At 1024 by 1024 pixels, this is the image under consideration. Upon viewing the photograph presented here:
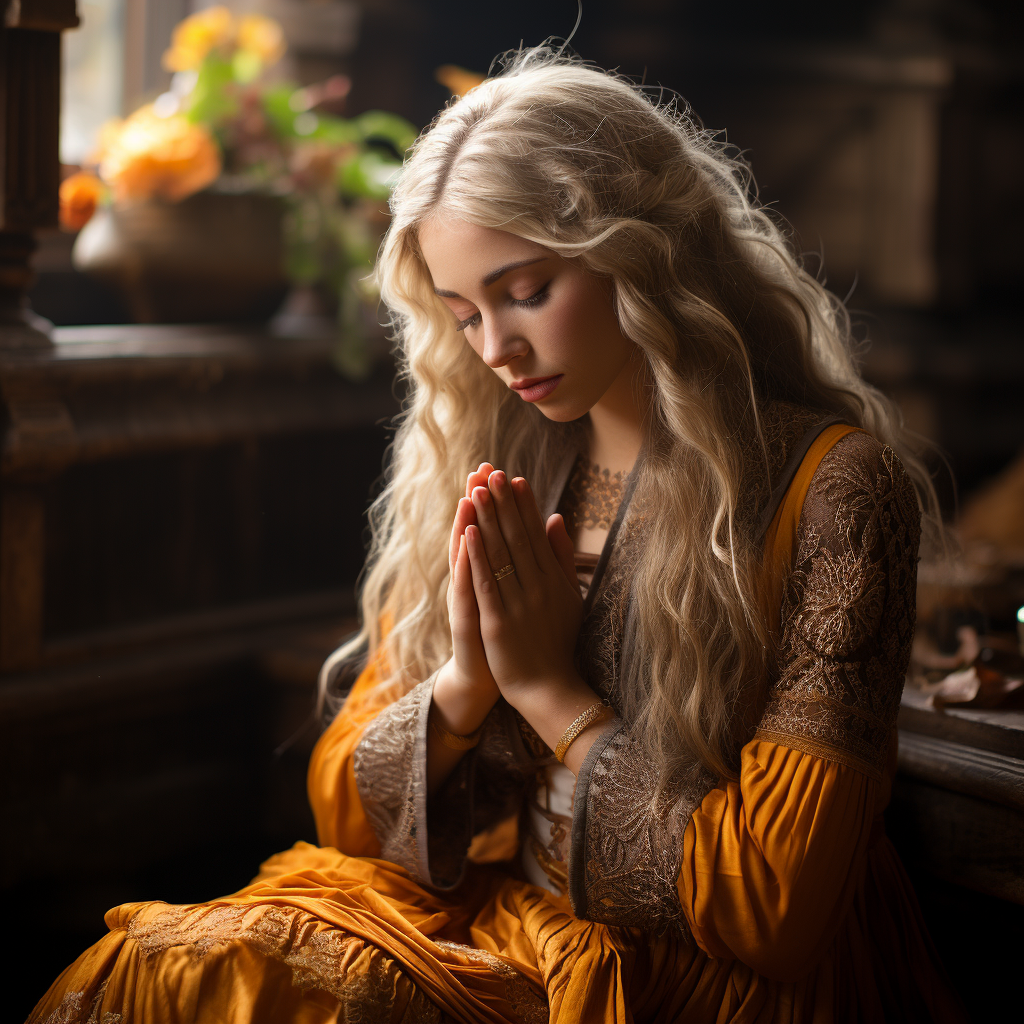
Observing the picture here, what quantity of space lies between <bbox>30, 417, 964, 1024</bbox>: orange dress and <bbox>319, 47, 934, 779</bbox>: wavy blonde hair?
0.19ft

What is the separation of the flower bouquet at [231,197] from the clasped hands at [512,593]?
1.31 metres

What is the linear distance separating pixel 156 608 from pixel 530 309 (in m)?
1.36

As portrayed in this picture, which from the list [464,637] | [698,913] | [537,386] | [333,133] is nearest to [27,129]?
[333,133]

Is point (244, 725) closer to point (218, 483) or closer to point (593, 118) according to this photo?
point (218, 483)

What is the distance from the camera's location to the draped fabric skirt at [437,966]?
1.22 metres

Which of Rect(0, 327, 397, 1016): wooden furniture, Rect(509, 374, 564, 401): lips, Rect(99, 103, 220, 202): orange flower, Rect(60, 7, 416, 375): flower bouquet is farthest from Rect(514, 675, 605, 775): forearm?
Rect(99, 103, 220, 202): orange flower

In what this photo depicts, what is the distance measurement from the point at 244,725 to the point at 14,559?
0.67m

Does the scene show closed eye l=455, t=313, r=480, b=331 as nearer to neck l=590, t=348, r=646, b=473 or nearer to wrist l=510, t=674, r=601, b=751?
neck l=590, t=348, r=646, b=473

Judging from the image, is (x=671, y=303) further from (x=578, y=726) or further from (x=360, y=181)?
(x=360, y=181)

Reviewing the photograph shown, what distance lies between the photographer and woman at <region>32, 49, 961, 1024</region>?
1.24 m

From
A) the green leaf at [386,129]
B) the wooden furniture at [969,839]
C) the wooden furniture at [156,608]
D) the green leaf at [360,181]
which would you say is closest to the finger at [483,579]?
the wooden furniture at [969,839]

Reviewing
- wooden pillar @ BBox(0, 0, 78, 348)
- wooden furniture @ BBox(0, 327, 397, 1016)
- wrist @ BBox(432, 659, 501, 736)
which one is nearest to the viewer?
wrist @ BBox(432, 659, 501, 736)

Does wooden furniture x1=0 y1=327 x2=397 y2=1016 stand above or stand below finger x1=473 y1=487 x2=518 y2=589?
below

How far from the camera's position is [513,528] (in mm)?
1362
